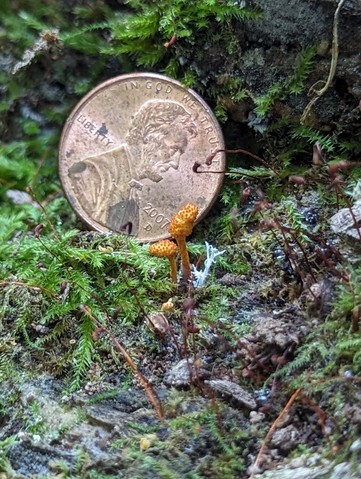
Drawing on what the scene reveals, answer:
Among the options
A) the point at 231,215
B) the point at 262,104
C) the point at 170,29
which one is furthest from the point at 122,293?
the point at 170,29

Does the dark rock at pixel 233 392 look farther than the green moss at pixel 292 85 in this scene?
No

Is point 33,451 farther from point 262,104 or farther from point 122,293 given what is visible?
point 262,104

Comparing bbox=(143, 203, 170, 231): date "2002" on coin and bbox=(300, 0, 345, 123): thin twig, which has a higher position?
bbox=(300, 0, 345, 123): thin twig

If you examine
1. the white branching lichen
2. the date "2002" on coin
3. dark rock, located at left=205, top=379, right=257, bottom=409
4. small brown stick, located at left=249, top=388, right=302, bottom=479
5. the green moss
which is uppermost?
the green moss

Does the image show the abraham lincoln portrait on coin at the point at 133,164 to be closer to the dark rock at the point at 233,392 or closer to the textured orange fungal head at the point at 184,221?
the textured orange fungal head at the point at 184,221

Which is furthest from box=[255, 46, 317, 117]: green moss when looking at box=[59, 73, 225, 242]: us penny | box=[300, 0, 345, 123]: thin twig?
box=[59, 73, 225, 242]: us penny

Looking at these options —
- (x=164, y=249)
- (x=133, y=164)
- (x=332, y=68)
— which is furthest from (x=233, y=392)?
(x=332, y=68)

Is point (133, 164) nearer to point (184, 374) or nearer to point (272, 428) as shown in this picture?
point (184, 374)

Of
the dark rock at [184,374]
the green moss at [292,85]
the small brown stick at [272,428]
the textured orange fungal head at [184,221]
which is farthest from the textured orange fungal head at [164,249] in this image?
the green moss at [292,85]

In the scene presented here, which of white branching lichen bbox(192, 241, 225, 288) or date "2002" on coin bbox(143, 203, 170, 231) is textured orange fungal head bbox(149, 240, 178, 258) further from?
date "2002" on coin bbox(143, 203, 170, 231)
